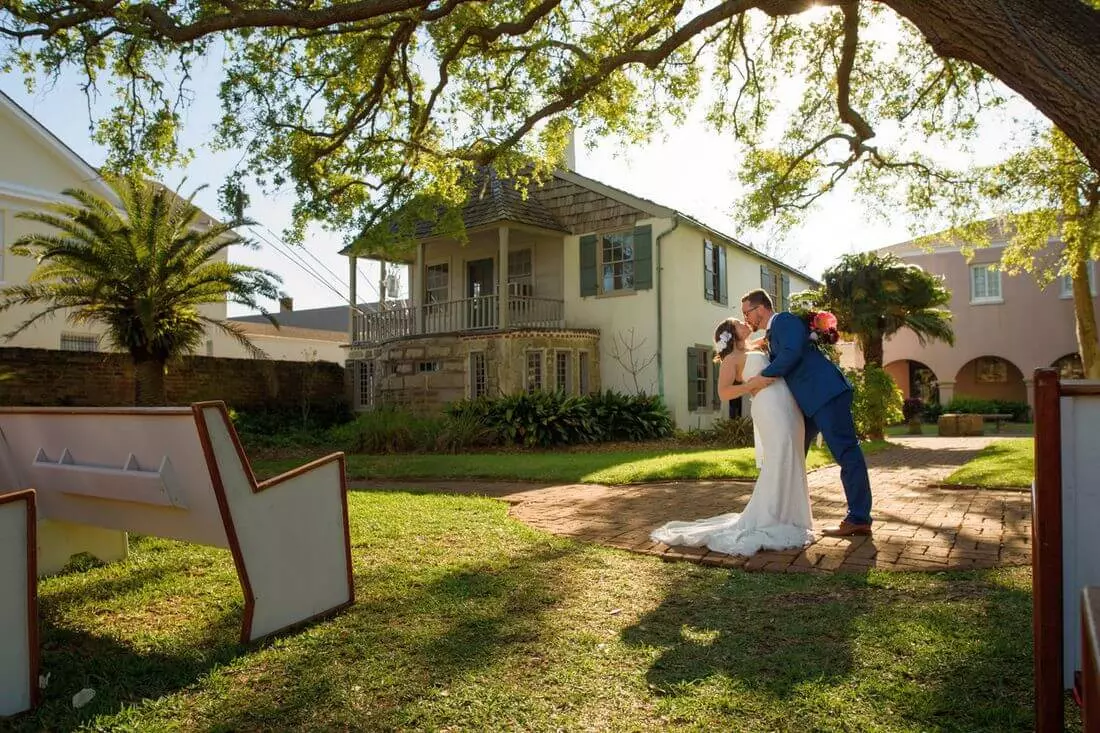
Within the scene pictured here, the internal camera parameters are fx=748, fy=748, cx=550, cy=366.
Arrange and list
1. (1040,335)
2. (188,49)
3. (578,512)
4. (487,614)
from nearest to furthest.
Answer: (487,614)
(578,512)
(188,49)
(1040,335)

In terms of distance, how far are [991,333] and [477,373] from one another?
20.1 m

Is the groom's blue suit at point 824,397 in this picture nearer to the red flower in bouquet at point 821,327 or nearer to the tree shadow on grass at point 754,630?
the red flower in bouquet at point 821,327

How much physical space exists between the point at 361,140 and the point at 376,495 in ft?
19.9

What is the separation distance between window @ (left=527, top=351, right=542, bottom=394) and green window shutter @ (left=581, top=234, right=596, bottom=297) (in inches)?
92.0

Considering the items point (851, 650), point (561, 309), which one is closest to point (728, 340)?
point (851, 650)

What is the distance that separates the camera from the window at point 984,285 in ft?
90.6

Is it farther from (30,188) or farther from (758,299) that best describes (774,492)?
(30,188)

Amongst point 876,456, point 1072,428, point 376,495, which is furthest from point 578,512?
point 876,456

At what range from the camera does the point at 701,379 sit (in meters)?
20.5

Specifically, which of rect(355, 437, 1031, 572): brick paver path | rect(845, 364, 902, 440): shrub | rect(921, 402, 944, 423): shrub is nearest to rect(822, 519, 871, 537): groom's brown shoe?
rect(355, 437, 1031, 572): brick paver path

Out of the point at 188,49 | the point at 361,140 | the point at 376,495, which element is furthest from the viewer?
the point at 361,140

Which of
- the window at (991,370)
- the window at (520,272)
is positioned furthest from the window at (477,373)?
the window at (991,370)

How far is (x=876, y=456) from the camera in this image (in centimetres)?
1348

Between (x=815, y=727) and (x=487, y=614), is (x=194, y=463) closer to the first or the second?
(x=487, y=614)
